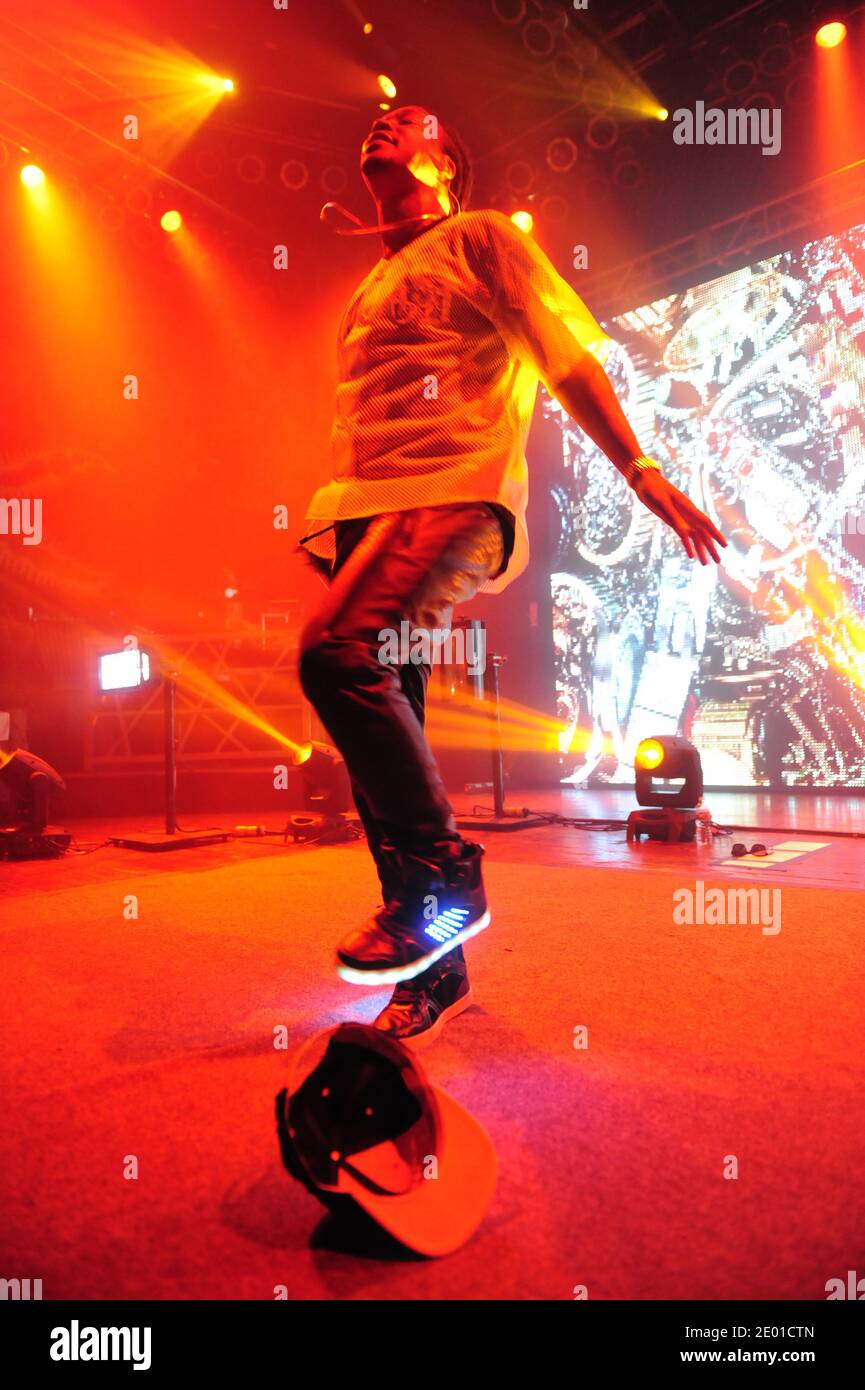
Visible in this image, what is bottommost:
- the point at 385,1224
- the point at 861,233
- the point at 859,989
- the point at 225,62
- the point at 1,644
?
the point at 859,989

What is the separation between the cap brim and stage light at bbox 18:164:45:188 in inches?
339

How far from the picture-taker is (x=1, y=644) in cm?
718

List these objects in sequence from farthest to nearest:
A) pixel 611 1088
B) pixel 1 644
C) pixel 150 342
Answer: pixel 150 342, pixel 1 644, pixel 611 1088

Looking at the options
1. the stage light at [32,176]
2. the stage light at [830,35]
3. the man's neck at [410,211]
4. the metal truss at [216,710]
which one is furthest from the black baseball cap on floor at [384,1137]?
the stage light at [32,176]

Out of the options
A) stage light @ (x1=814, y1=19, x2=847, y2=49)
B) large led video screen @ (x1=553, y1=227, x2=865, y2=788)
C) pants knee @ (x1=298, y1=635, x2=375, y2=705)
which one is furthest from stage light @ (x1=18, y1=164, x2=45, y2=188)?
pants knee @ (x1=298, y1=635, x2=375, y2=705)

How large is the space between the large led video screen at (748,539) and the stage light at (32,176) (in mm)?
5460

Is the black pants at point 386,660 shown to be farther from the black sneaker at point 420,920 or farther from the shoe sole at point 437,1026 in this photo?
the shoe sole at point 437,1026

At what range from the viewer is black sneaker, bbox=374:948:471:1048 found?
1.34m

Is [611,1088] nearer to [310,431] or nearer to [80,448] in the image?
[310,431]

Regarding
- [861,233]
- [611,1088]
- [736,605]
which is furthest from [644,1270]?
[861,233]

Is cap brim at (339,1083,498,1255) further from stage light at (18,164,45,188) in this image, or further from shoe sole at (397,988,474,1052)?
stage light at (18,164,45,188)

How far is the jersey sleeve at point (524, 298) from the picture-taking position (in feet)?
4.20

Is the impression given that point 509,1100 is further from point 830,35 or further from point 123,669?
point 830,35

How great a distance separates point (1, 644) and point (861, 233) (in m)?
7.88
